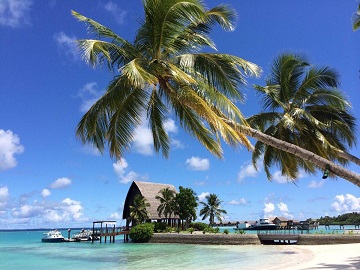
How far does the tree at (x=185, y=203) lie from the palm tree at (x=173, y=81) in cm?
3405

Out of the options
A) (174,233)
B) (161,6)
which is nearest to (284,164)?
(161,6)

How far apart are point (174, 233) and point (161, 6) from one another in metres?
34.0

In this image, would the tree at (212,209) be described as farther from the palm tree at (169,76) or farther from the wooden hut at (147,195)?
the palm tree at (169,76)

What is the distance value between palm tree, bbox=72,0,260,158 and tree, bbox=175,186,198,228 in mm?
34117

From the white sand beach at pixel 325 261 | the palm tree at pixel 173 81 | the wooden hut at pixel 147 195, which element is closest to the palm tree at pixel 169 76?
the palm tree at pixel 173 81

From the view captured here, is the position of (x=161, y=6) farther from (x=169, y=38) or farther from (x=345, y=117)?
(x=345, y=117)

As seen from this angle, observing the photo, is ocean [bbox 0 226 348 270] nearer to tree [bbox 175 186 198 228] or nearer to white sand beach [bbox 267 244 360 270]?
white sand beach [bbox 267 244 360 270]

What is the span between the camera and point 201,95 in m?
8.37

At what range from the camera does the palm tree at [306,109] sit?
1197 centimetres

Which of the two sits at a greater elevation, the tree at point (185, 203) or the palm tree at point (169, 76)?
the palm tree at point (169, 76)

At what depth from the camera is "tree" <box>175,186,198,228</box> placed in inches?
1708

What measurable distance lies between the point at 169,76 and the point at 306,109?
6.19 meters

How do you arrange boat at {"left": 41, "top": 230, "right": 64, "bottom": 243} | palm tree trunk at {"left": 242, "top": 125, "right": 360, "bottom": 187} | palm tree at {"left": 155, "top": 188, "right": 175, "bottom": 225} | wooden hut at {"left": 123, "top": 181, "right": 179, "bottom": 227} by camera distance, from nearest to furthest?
palm tree trunk at {"left": 242, "top": 125, "right": 360, "bottom": 187}, palm tree at {"left": 155, "top": 188, "right": 175, "bottom": 225}, wooden hut at {"left": 123, "top": 181, "right": 179, "bottom": 227}, boat at {"left": 41, "top": 230, "right": 64, "bottom": 243}

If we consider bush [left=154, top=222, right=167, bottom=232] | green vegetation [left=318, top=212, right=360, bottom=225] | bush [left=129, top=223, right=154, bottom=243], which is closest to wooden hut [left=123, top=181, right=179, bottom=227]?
bush [left=154, top=222, right=167, bottom=232]
